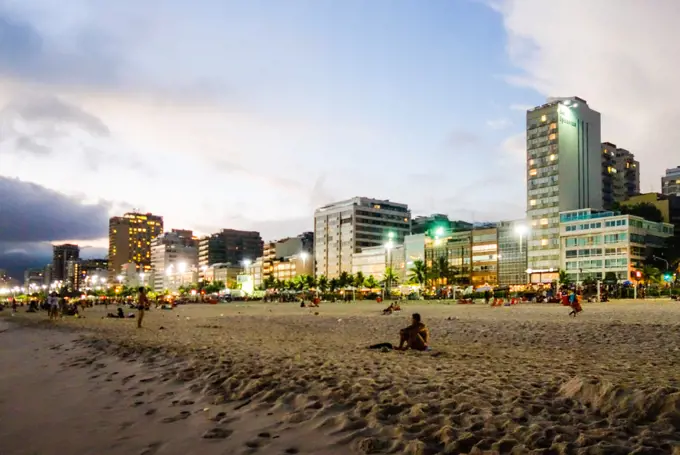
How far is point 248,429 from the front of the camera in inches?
268

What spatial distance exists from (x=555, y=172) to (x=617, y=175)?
190 ft

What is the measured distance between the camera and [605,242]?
11281cm

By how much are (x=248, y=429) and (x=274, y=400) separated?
4.55ft

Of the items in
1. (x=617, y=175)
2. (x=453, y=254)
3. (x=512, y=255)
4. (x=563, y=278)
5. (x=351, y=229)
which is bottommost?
(x=563, y=278)

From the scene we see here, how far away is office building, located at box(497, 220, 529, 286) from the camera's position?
425 ft

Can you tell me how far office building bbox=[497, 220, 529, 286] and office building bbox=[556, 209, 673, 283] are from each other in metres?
9.92

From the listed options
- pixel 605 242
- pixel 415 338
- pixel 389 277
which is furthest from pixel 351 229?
pixel 415 338

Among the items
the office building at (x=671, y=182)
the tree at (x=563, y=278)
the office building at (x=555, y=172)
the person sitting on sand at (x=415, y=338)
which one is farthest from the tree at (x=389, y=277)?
the office building at (x=671, y=182)

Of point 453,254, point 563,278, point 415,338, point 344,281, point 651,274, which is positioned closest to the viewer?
point 415,338

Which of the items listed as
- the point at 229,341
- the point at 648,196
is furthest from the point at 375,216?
the point at 229,341

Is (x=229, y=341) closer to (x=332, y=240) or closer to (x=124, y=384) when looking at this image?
(x=124, y=384)

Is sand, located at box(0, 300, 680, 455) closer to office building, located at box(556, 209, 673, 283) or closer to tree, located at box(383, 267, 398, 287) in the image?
office building, located at box(556, 209, 673, 283)

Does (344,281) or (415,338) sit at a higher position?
(415,338)

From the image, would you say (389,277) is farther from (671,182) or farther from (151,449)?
(671,182)
